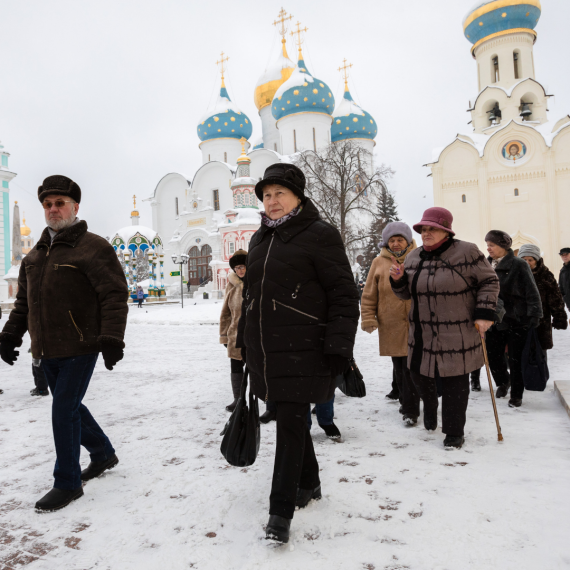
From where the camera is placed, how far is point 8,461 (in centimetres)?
345

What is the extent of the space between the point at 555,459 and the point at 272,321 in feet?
7.31

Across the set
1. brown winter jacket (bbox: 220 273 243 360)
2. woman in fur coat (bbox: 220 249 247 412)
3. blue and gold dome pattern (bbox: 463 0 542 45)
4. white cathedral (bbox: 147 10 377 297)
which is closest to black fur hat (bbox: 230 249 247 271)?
woman in fur coat (bbox: 220 249 247 412)

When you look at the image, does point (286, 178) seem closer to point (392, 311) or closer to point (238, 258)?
point (238, 258)

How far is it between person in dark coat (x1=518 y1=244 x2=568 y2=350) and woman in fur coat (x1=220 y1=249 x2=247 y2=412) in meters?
2.97

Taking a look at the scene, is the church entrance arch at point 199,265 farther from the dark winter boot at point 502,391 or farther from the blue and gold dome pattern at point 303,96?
the dark winter boot at point 502,391

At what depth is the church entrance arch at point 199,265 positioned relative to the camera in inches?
1476

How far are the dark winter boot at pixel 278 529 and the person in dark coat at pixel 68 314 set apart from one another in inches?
46.7

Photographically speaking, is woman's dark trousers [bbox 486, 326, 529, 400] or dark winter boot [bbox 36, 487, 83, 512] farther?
woman's dark trousers [bbox 486, 326, 529, 400]

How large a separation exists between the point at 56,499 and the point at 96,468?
0.43 meters

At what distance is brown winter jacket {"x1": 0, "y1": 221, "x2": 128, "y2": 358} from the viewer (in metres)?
2.74

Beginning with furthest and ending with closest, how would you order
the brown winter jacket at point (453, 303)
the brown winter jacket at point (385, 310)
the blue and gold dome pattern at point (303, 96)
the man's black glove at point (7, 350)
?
the blue and gold dome pattern at point (303, 96)
the brown winter jacket at point (385, 310)
the brown winter jacket at point (453, 303)
the man's black glove at point (7, 350)

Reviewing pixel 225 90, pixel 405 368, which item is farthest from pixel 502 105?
pixel 405 368

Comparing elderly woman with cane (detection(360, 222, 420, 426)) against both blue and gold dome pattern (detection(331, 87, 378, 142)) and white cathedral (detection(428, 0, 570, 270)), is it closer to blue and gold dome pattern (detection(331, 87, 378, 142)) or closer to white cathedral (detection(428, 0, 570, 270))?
white cathedral (detection(428, 0, 570, 270))

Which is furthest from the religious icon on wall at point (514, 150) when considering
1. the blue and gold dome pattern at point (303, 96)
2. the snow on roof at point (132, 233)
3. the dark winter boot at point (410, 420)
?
the dark winter boot at point (410, 420)
